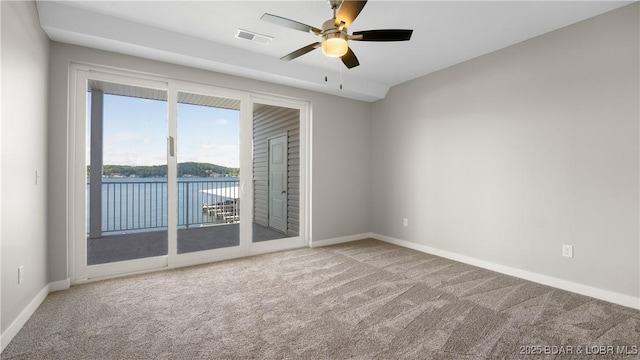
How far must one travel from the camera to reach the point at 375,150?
5449 mm

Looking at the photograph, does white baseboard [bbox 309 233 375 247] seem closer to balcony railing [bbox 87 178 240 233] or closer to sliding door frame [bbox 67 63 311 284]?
sliding door frame [bbox 67 63 311 284]

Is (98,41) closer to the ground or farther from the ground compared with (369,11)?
closer to the ground

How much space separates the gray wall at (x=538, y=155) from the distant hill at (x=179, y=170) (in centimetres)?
291

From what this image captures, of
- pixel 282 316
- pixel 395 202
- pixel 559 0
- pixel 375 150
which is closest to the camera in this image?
pixel 282 316

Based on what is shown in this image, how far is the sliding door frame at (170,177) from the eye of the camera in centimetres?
314

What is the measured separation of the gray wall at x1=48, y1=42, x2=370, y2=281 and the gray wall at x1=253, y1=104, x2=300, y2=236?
294 millimetres

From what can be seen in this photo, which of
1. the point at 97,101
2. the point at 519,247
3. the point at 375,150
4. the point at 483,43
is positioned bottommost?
the point at 519,247

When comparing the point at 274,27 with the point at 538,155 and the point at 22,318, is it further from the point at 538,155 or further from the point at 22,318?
the point at 22,318

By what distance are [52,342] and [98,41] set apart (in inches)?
108

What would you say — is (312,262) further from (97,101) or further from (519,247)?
(97,101)

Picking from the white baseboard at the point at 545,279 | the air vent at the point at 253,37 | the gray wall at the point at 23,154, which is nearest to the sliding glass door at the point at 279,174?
the air vent at the point at 253,37

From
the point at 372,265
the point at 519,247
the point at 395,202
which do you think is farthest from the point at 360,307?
the point at 395,202

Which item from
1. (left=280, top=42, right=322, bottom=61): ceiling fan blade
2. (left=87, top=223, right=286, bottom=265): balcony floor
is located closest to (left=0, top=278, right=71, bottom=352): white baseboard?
(left=87, top=223, right=286, bottom=265): balcony floor

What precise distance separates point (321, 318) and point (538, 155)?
2.93 meters
